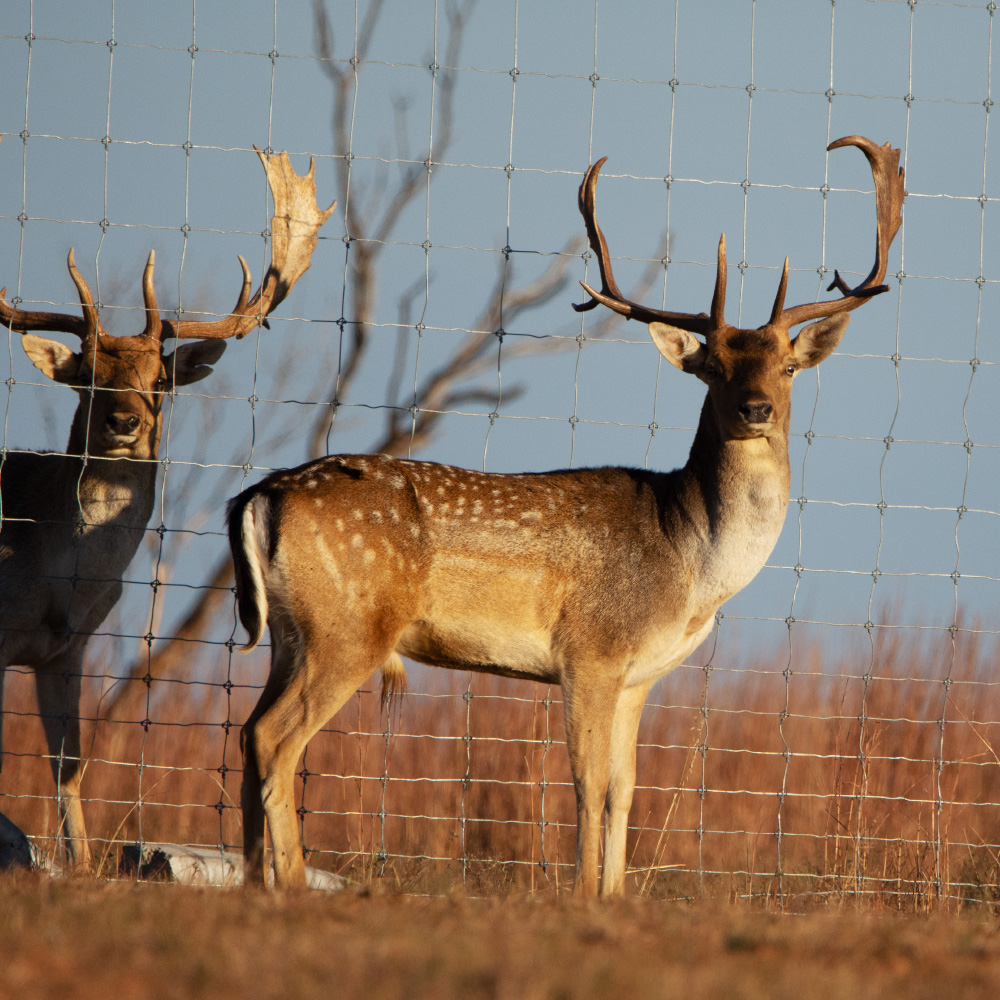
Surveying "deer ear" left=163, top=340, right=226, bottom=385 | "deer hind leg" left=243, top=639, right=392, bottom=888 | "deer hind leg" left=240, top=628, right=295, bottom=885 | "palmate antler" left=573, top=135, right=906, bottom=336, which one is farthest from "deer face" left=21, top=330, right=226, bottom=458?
"palmate antler" left=573, top=135, right=906, bottom=336

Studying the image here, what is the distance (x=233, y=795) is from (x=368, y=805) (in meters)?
1.02

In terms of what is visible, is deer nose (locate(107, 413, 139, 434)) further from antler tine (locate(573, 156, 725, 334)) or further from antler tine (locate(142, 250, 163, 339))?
antler tine (locate(573, 156, 725, 334))

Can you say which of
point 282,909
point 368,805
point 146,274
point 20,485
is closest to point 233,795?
point 368,805

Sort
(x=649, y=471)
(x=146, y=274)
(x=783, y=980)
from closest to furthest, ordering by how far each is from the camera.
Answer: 1. (x=783, y=980)
2. (x=649, y=471)
3. (x=146, y=274)

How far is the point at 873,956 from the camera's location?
2896 millimetres

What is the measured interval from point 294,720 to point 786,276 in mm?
2844

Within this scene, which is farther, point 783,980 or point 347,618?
point 347,618

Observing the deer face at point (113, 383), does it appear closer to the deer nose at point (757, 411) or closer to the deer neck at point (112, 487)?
the deer neck at point (112, 487)

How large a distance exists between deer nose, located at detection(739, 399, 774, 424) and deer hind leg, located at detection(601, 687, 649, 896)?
1262 mm

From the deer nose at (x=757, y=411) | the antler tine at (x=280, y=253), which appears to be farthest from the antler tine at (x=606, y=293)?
the antler tine at (x=280, y=253)

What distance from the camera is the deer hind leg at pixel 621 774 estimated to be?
17.5 feet

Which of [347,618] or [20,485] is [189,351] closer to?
[20,485]

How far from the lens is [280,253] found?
263 inches

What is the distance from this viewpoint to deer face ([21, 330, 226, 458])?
6.12 meters
